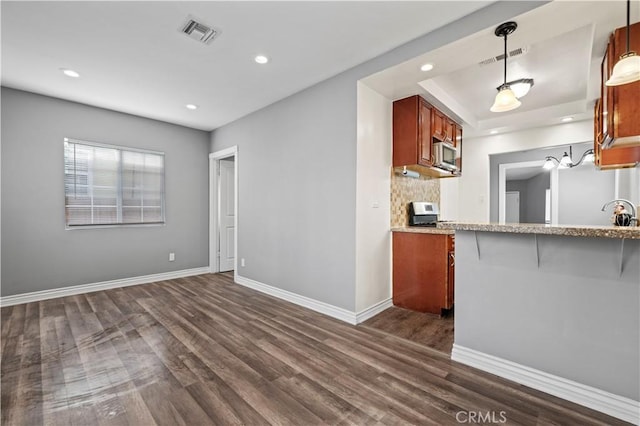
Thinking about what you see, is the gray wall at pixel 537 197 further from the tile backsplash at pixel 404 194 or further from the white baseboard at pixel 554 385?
the white baseboard at pixel 554 385

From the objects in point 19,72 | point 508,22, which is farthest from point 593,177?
point 19,72

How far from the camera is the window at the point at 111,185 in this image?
12.6ft

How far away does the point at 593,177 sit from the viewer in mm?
4461

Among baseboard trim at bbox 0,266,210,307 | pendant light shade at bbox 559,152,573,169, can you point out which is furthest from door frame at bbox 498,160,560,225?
baseboard trim at bbox 0,266,210,307

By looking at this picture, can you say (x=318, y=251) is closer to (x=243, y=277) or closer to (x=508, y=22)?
(x=243, y=277)

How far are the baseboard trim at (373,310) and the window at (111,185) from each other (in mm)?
3699

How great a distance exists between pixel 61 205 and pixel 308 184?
3413mm

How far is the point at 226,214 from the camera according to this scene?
17.5 feet

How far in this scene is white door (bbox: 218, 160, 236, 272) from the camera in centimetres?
528

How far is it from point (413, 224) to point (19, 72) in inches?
195

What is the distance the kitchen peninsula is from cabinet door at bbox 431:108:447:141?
1897 millimetres

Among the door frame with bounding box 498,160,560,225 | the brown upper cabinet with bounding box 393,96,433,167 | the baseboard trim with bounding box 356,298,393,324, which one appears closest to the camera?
the baseboard trim with bounding box 356,298,393,324

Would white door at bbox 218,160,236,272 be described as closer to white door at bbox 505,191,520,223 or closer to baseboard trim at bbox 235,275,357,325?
baseboard trim at bbox 235,275,357,325

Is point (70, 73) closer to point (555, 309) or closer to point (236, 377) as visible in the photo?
point (236, 377)
